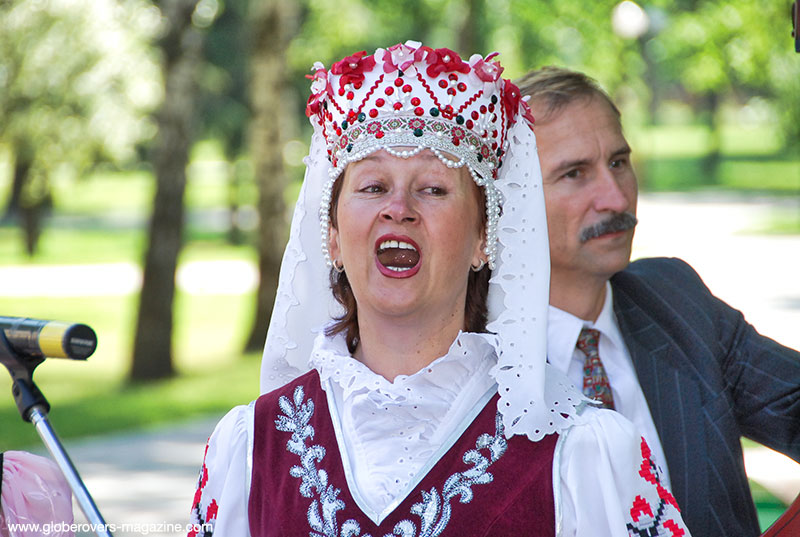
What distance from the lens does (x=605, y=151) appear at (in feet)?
10.5

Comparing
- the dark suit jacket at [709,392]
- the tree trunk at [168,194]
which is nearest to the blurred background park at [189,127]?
the tree trunk at [168,194]

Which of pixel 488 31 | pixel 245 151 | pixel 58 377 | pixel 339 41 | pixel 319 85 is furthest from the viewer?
pixel 245 151

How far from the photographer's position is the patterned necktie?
3.01m

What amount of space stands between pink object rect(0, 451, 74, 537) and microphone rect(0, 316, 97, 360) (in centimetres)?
30

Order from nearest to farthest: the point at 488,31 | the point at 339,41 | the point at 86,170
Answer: the point at 339,41
the point at 488,31
the point at 86,170

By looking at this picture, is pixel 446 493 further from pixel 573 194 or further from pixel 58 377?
pixel 58 377

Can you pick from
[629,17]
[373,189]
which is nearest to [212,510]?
[373,189]

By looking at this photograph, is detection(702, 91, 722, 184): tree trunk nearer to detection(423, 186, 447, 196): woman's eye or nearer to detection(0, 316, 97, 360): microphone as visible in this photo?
detection(423, 186, 447, 196): woman's eye

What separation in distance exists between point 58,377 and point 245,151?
1400 centimetres

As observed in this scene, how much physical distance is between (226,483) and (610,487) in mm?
788

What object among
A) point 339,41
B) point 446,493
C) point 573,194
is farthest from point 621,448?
point 339,41

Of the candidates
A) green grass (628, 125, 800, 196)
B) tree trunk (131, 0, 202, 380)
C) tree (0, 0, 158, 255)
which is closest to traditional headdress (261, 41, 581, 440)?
tree trunk (131, 0, 202, 380)

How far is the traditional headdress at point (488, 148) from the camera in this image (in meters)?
2.14

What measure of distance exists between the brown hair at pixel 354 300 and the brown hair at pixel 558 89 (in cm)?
104
